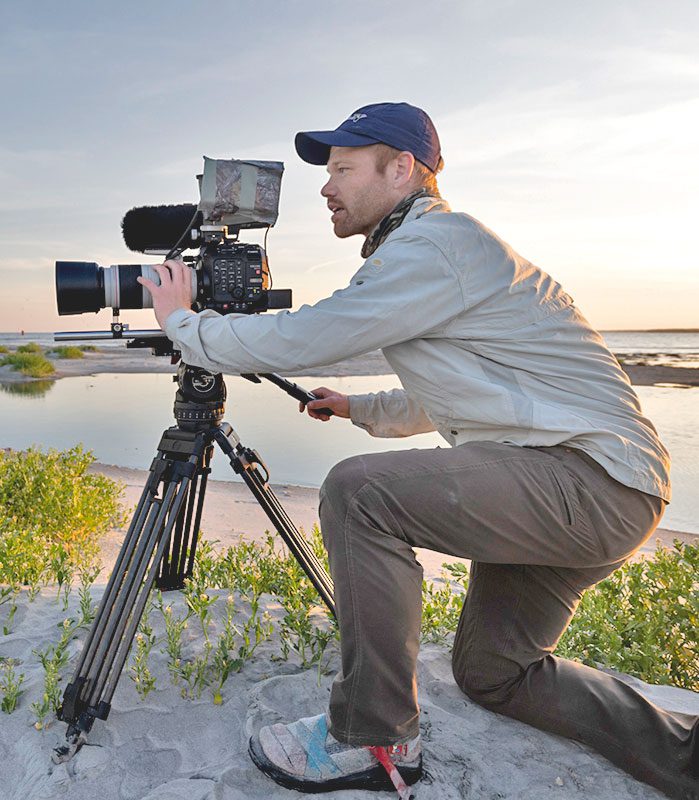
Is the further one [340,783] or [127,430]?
[127,430]

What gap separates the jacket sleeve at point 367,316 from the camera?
81.0 inches

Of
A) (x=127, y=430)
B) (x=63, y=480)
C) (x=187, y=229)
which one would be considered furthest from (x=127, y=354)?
(x=187, y=229)

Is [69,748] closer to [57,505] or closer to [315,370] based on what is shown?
[57,505]

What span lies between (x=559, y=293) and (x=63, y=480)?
4058mm

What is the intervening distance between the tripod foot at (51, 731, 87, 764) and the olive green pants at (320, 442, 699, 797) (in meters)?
0.85

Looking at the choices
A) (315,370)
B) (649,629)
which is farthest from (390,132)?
(315,370)

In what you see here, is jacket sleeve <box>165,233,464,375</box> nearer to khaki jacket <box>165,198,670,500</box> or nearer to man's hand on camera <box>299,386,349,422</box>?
khaki jacket <box>165,198,670,500</box>

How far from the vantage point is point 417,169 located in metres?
2.44

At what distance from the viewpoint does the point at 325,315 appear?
2094 mm

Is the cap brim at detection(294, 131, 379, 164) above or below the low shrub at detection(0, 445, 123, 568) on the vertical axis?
above

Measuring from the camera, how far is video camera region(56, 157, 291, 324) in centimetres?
252

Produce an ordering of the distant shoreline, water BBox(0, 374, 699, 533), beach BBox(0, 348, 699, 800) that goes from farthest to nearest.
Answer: the distant shoreline, water BBox(0, 374, 699, 533), beach BBox(0, 348, 699, 800)

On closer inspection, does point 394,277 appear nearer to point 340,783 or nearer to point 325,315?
point 325,315

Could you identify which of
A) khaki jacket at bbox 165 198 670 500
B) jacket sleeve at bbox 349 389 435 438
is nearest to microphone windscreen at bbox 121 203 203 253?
khaki jacket at bbox 165 198 670 500
